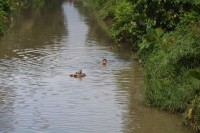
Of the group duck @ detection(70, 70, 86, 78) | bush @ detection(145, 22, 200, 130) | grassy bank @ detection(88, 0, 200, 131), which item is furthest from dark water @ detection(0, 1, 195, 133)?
grassy bank @ detection(88, 0, 200, 131)

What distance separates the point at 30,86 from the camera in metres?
15.6

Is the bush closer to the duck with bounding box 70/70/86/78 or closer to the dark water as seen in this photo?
the dark water

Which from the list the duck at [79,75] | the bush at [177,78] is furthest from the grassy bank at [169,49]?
the duck at [79,75]

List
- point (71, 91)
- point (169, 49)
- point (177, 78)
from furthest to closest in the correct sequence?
point (71, 91)
point (169, 49)
point (177, 78)

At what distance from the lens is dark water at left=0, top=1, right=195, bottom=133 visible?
1206cm

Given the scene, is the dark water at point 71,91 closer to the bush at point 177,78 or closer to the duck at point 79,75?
the duck at point 79,75

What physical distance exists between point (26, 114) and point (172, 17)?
25.3 ft

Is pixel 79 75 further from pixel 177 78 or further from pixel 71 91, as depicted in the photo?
pixel 177 78

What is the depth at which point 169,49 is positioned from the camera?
14539mm

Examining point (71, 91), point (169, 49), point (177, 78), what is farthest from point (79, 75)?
point (177, 78)

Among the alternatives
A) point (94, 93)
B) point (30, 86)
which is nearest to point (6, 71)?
point (30, 86)

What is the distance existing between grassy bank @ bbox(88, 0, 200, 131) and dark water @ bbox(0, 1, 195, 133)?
510 mm

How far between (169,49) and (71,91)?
3.09 metres

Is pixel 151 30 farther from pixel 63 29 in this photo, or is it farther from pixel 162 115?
pixel 63 29
